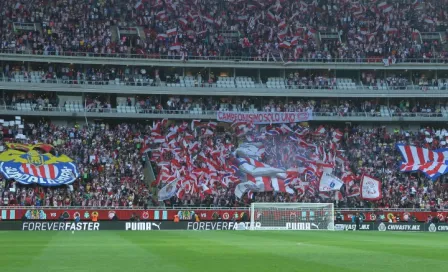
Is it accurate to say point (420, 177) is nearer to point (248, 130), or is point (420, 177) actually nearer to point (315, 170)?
point (315, 170)

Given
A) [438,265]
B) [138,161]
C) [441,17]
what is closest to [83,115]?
[138,161]

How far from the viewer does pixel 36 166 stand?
65.4 m

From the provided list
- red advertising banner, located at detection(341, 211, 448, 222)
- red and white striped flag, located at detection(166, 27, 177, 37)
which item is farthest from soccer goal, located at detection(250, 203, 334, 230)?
red and white striped flag, located at detection(166, 27, 177, 37)

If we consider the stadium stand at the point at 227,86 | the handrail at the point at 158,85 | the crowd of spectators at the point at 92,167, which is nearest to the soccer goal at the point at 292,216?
the stadium stand at the point at 227,86

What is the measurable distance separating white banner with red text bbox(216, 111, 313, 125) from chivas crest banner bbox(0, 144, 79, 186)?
16.3 metres

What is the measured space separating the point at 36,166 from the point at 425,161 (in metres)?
35.7

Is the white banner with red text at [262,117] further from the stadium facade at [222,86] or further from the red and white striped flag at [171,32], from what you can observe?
the red and white striped flag at [171,32]

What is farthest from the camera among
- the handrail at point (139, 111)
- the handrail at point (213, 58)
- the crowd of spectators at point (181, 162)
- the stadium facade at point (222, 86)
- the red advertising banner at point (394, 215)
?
the handrail at point (213, 58)

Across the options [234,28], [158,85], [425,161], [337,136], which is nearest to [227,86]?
[234,28]

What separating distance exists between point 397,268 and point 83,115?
59989mm

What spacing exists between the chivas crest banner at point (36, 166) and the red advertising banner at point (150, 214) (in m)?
4.63

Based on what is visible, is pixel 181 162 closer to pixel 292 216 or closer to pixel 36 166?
pixel 36 166

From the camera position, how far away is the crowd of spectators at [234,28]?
7800cm

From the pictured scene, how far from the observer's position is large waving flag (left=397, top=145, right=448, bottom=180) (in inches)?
2781
